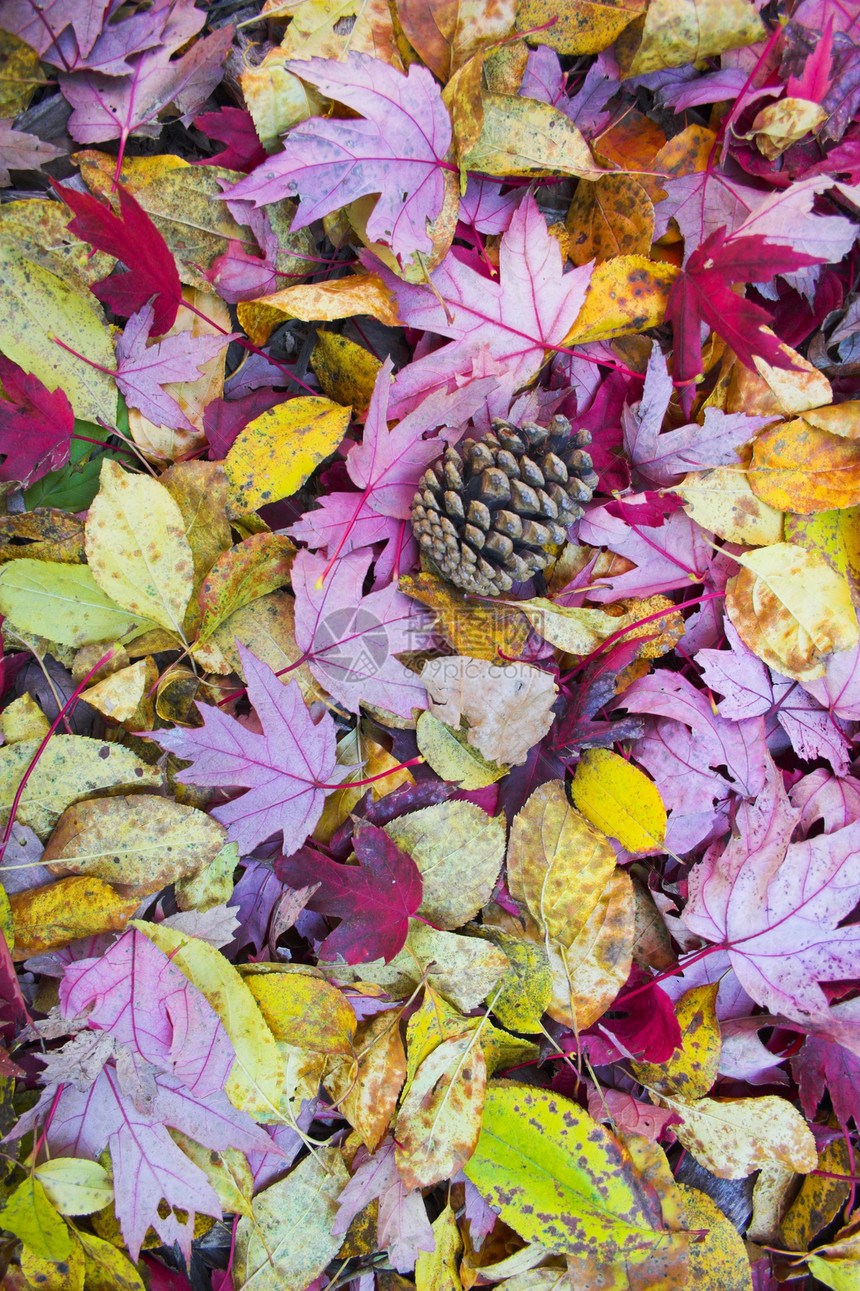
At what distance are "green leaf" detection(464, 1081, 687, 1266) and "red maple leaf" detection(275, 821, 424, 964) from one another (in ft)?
0.99

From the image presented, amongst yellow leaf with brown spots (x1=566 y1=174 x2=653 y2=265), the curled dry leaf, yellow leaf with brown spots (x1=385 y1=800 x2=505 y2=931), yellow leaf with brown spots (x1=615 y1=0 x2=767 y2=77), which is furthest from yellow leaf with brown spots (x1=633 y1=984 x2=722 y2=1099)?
yellow leaf with brown spots (x1=615 y1=0 x2=767 y2=77)

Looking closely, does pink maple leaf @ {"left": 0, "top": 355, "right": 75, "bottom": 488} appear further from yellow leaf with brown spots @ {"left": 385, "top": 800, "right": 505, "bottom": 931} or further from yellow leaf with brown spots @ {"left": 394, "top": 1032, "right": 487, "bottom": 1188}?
yellow leaf with brown spots @ {"left": 394, "top": 1032, "right": 487, "bottom": 1188}

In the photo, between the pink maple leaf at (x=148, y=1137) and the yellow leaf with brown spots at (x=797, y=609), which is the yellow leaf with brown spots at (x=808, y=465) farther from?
the pink maple leaf at (x=148, y=1137)

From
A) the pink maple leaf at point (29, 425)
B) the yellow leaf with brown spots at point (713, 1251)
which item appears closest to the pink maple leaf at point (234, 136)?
the pink maple leaf at point (29, 425)

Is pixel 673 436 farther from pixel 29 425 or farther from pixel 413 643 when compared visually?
pixel 29 425

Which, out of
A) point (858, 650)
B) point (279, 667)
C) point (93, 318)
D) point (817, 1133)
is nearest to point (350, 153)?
point (93, 318)

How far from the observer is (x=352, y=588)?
0.90 metres

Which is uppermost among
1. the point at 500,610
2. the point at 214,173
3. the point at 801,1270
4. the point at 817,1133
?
the point at 214,173

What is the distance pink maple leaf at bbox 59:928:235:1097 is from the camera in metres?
0.87

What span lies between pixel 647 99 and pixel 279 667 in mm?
928

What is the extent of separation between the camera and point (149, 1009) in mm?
883

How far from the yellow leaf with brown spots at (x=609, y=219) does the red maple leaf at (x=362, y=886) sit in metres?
0.81

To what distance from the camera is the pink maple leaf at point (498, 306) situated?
0.91 m

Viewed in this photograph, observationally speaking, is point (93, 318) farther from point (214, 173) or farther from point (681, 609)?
point (681, 609)
